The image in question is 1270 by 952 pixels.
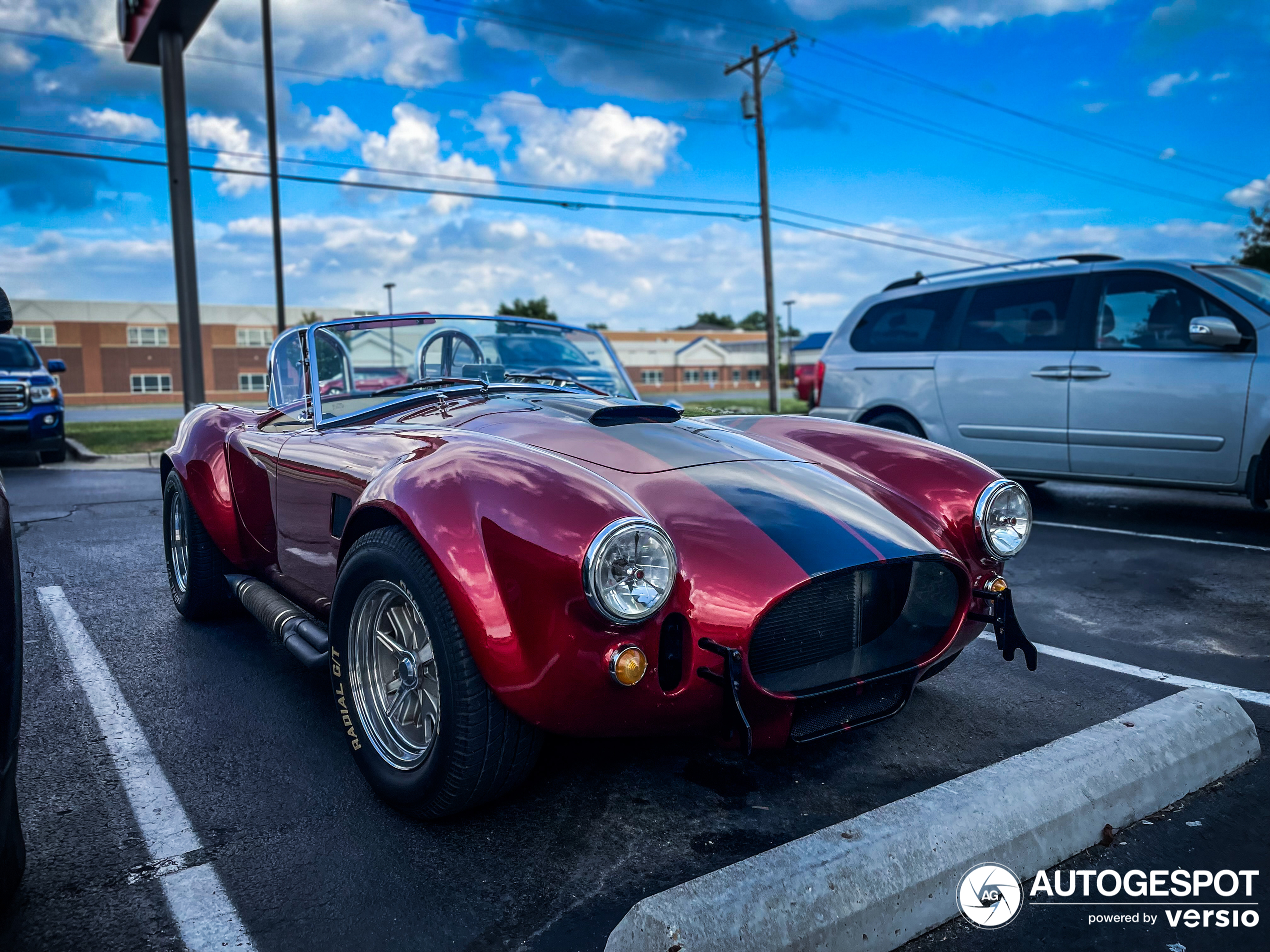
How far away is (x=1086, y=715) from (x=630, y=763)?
159 centimetres

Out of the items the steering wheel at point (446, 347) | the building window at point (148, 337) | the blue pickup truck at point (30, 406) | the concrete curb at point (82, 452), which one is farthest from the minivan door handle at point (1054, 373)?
the building window at point (148, 337)

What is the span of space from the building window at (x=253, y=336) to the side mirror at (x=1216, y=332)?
58.8 metres

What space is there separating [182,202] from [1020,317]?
Answer: 40.6 feet

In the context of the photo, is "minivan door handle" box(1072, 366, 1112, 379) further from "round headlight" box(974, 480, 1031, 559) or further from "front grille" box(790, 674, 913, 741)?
"front grille" box(790, 674, 913, 741)

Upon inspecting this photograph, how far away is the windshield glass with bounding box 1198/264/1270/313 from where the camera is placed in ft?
19.8

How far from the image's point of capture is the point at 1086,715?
3123 mm

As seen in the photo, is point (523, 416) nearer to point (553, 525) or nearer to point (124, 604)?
point (553, 525)

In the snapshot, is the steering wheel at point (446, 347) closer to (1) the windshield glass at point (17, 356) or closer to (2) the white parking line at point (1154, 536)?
(2) the white parking line at point (1154, 536)

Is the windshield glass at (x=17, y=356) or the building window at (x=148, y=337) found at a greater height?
the building window at (x=148, y=337)

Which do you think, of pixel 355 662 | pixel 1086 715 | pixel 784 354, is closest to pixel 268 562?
pixel 355 662

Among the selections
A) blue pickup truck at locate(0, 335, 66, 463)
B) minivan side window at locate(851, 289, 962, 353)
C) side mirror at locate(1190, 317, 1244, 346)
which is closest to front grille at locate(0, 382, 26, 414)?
blue pickup truck at locate(0, 335, 66, 463)

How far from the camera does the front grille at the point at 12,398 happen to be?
1137 cm

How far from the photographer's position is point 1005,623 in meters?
2.64

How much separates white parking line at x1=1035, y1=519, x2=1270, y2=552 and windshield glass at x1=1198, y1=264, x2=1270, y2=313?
1.52m
